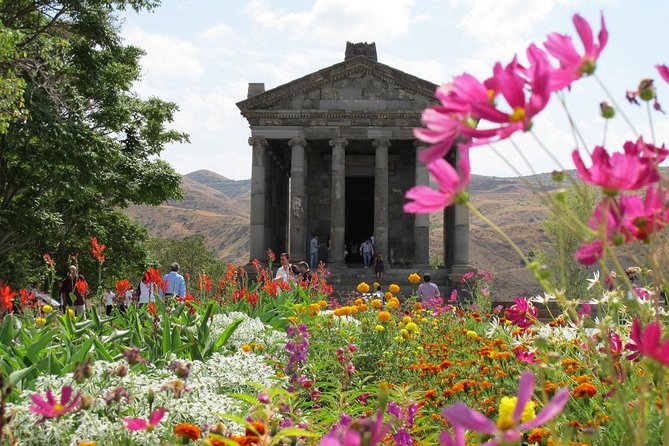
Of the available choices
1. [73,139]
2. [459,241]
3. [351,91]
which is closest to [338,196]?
[351,91]

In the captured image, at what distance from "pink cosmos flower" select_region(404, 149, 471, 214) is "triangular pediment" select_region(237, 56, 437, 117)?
27159mm

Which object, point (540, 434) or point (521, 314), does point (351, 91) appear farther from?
point (540, 434)

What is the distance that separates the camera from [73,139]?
62.3 ft

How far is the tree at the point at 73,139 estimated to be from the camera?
19234mm

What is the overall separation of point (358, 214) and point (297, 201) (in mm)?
8686

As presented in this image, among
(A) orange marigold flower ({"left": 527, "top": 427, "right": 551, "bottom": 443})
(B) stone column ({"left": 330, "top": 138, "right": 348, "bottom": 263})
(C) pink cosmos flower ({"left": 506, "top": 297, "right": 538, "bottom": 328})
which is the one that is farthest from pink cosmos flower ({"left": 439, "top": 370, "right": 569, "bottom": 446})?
(B) stone column ({"left": 330, "top": 138, "right": 348, "bottom": 263})

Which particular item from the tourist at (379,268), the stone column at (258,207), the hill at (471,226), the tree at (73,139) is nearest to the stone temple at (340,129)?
the stone column at (258,207)

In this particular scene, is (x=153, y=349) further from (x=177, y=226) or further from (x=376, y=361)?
(x=177, y=226)

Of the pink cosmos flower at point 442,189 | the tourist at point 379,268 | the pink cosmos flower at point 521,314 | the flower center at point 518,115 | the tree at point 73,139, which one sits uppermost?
the tree at point 73,139

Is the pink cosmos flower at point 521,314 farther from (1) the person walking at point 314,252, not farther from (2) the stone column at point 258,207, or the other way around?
(1) the person walking at point 314,252

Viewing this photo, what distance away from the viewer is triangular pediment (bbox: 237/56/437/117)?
28047 millimetres

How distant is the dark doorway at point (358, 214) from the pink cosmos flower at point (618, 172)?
33748 millimetres

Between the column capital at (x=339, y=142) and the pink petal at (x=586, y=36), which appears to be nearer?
the pink petal at (x=586, y=36)

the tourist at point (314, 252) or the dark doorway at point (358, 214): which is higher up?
the dark doorway at point (358, 214)
